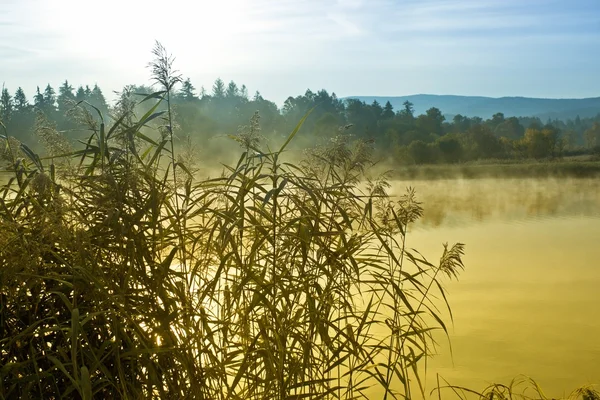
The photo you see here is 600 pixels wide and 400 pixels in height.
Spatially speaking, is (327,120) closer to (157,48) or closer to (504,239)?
(504,239)

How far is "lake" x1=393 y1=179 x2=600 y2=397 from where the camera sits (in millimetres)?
4277

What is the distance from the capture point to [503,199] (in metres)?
13.2

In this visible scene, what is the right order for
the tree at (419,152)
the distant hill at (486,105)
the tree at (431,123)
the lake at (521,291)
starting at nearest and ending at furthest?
the lake at (521,291) → the tree at (419,152) → the tree at (431,123) → the distant hill at (486,105)

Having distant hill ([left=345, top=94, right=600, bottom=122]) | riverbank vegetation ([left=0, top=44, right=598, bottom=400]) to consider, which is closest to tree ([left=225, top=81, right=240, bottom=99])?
riverbank vegetation ([left=0, top=44, right=598, bottom=400])

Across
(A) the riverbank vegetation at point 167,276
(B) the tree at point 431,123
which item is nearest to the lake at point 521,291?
(A) the riverbank vegetation at point 167,276

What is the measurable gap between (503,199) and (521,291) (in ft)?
23.8

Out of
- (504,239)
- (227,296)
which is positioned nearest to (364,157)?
(227,296)

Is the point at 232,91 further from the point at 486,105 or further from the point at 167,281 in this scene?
the point at 486,105

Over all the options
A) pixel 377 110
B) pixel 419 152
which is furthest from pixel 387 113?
pixel 419 152

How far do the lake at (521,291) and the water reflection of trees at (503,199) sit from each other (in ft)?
0.11

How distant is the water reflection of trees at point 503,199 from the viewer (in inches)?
424

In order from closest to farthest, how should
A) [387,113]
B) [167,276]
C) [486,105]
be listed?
[167,276], [387,113], [486,105]

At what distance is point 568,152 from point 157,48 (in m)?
18.1

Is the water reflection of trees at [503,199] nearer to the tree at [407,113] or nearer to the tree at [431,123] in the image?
the tree at [431,123]
